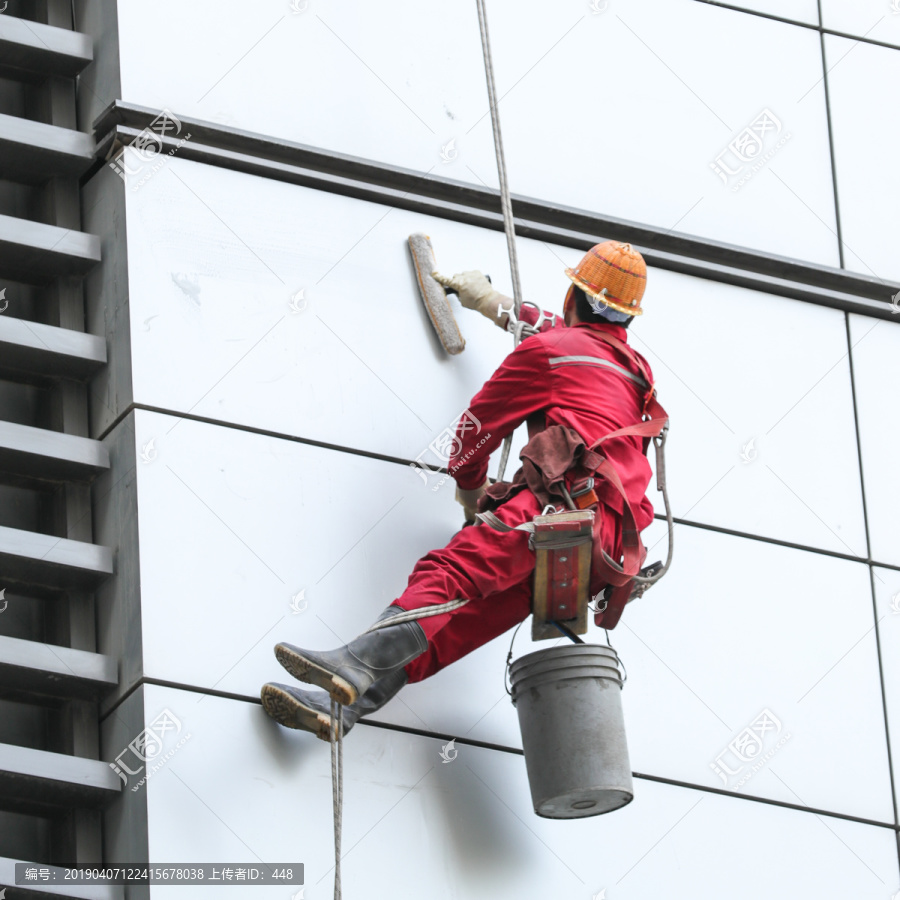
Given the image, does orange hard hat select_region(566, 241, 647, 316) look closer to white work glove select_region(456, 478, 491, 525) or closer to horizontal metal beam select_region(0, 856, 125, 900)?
white work glove select_region(456, 478, 491, 525)

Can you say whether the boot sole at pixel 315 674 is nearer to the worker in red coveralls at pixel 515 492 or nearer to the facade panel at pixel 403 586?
the worker in red coveralls at pixel 515 492

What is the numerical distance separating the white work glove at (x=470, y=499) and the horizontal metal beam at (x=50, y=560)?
133 centimetres

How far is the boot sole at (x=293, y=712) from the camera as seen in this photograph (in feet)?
21.5

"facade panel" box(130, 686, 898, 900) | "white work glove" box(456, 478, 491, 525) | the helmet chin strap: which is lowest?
"facade panel" box(130, 686, 898, 900)

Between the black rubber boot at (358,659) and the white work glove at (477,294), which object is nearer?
the black rubber boot at (358,659)

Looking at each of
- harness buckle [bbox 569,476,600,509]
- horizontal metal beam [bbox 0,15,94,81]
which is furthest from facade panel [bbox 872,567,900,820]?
horizontal metal beam [bbox 0,15,94,81]

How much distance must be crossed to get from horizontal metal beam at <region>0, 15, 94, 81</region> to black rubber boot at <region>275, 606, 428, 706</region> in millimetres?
2729

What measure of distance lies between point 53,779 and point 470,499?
189 centimetres

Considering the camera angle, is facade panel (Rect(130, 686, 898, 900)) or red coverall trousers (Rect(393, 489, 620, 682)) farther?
red coverall trousers (Rect(393, 489, 620, 682))

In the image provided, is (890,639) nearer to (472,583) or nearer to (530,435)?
(530,435)

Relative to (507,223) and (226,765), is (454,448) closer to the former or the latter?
(507,223)

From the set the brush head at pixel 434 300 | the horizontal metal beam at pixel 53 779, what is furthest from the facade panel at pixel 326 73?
the horizontal metal beam at pixel 53 779

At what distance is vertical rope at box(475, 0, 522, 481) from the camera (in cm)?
739

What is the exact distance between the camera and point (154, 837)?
6.29 meters
